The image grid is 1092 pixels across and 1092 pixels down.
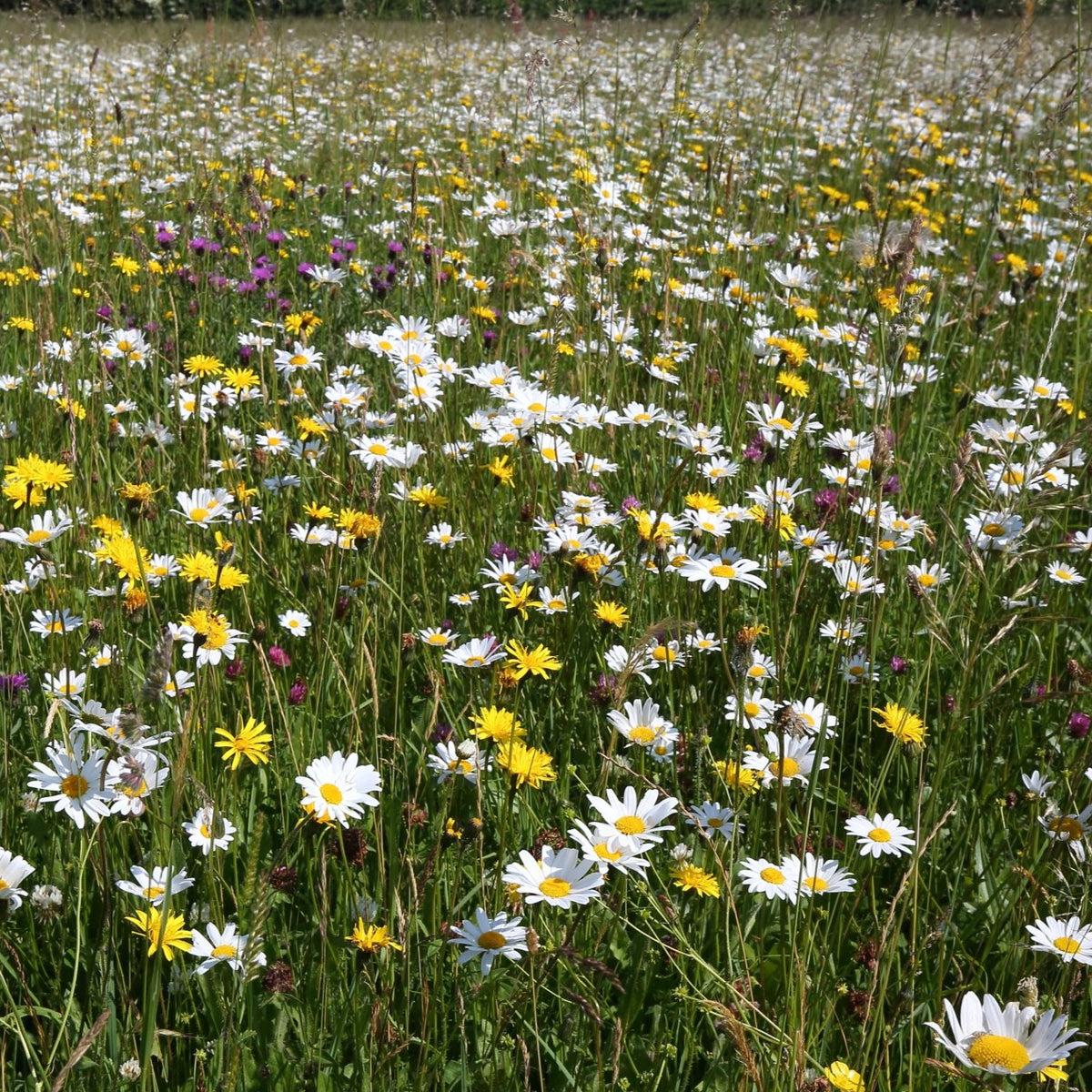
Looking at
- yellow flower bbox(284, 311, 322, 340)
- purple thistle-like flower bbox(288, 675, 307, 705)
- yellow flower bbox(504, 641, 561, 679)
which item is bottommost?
purple thistle-like flower bbox(288, 675, 307, 705)

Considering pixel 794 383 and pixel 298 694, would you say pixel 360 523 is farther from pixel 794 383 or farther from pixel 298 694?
pixel 794 383

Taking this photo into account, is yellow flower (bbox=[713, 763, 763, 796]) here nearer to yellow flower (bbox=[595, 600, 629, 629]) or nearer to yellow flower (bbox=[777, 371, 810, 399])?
yellow flower (bbox=[595, 600, 629, 629])

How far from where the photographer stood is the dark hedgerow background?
352 cm

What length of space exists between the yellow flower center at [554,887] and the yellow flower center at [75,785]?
0.57m

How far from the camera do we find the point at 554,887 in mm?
1074

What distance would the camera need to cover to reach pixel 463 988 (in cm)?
130

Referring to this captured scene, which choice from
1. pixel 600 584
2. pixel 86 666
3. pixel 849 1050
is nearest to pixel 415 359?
pixel 600 584

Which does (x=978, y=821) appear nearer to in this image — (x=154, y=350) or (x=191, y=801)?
(x=191, y=801)

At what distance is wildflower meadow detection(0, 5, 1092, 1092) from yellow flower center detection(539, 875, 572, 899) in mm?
12

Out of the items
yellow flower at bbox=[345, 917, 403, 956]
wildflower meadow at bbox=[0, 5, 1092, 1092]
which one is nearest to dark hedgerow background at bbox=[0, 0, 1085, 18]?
wildflower meadow at bbox=[0, 5, 1092, 1092]

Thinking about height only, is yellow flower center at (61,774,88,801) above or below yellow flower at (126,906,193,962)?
above

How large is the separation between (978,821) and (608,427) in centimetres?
131

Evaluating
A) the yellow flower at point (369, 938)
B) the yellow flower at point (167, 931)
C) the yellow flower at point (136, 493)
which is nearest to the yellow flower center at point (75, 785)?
the yellow flower at point (167, 931)

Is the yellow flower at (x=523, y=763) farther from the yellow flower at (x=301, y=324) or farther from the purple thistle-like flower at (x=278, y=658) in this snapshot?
the yellow flower at (x=301, y=324)
